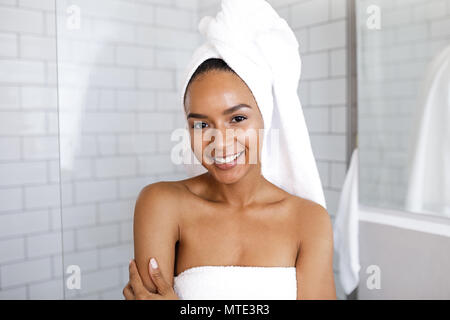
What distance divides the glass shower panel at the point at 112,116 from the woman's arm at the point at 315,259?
0.31 meters

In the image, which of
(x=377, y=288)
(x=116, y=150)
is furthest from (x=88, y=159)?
(x=377, y=288)

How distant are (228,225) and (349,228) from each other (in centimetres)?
44

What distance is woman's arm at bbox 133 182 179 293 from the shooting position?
31.6 inches

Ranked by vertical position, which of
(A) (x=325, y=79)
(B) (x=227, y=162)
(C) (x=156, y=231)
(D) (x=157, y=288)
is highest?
(A) (x=325, y=79)

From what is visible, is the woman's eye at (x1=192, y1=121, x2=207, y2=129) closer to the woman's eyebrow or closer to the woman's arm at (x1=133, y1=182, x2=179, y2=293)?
the woman's eyebrow

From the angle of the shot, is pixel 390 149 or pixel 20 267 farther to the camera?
pixel 20 267

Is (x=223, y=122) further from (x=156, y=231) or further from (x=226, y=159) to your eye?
(x=156, y=231)

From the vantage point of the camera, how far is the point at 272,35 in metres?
0.76

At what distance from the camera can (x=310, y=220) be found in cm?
84

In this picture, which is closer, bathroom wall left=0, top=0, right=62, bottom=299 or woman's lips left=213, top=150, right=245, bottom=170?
woman's lips left=213, top=150, right=245, bottom=170

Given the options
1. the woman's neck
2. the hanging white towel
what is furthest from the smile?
the hanging white towel

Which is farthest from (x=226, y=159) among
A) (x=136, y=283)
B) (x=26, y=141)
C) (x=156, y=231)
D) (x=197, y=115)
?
(x=26, y=141)

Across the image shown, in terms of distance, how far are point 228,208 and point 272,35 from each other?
37cm

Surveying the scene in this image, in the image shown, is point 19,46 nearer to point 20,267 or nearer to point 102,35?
point 102,35
